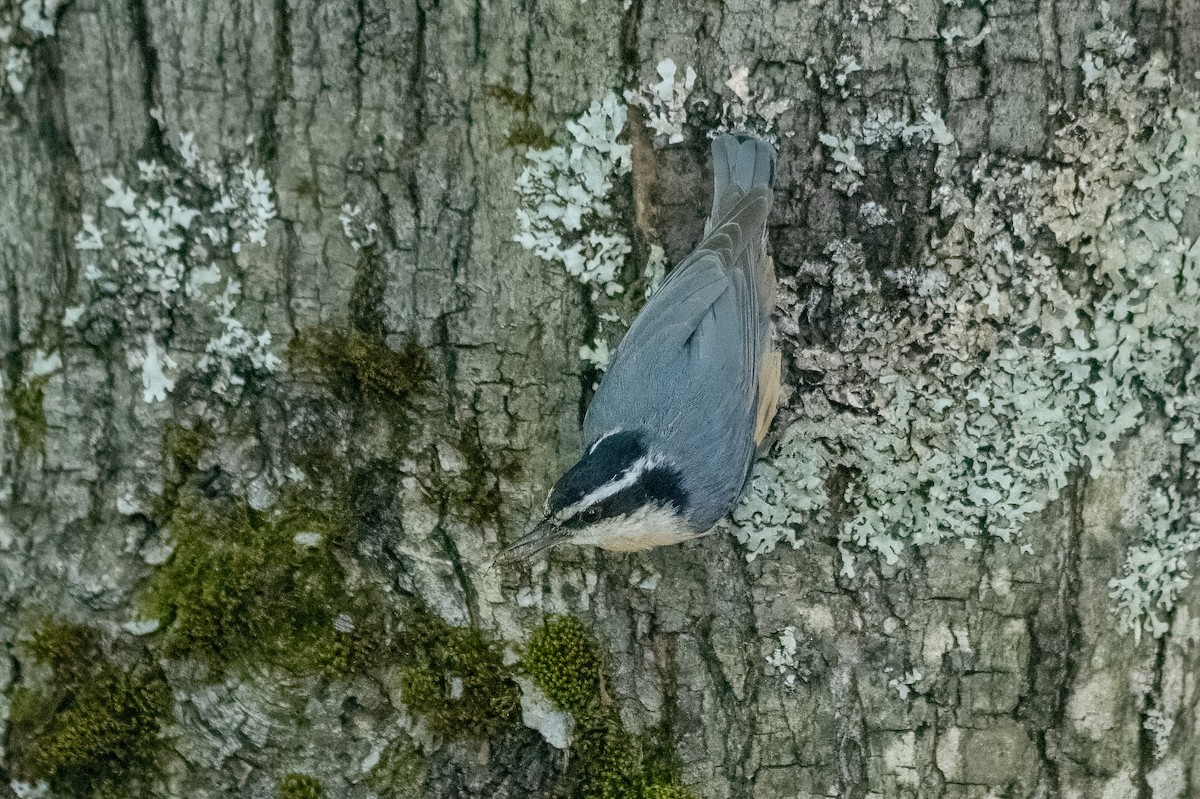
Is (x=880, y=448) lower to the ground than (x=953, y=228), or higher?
lower

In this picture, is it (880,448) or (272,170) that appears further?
(880,448)

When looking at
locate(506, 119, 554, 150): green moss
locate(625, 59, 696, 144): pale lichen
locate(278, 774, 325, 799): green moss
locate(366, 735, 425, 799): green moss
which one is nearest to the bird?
locate(625, 59, 696, 144): pale lichen

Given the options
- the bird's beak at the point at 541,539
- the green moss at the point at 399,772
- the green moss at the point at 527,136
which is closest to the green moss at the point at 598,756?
the green moss at the point at 399,772

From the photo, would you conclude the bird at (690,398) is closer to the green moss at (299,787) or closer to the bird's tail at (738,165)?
the bird's tail at (738,165)

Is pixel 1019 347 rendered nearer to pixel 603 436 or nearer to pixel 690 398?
pixel 690 398

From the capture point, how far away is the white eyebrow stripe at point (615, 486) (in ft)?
7.37

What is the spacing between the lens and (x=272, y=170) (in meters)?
2.25

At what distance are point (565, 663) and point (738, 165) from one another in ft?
4.33

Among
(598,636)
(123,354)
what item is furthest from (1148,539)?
(123,354)

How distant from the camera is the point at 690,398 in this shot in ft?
8.38

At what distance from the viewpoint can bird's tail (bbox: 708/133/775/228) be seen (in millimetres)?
2248

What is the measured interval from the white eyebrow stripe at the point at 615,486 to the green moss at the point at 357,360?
1.70 ft

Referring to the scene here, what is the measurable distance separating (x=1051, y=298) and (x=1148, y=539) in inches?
26.5

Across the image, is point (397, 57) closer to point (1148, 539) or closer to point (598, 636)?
point (598, 636)
